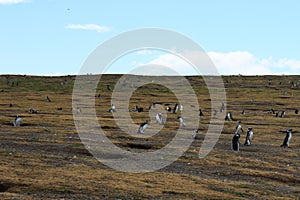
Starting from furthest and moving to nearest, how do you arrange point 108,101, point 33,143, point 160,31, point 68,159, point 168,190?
1. point 108,101
2. point 33,143
3. point 160,31
4. point 68,159
5. point 168,190

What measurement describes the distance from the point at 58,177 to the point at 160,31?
10.5 meters

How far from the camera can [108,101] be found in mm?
86875

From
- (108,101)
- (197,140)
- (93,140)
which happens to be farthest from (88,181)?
(108,101)

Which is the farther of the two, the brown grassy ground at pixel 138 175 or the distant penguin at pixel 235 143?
the distant penguin at pixel 235 143

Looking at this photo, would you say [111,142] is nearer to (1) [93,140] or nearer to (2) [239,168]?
(1) [93,140]

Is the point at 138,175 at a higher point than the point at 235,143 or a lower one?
lower

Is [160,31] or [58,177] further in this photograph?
[160,31]

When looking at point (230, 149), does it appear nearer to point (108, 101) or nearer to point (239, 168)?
point (239, 168)

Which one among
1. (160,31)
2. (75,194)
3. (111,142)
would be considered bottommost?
(75,194)

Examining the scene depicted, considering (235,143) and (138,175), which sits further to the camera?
(235,143)

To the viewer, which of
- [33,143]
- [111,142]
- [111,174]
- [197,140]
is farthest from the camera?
[197,140]

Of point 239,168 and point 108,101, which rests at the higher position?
point 108,101

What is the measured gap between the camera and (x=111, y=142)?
116 ft

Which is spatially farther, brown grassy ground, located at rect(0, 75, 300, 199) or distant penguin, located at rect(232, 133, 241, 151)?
distant penguin, located at rect(232, 133, 241, 151)
